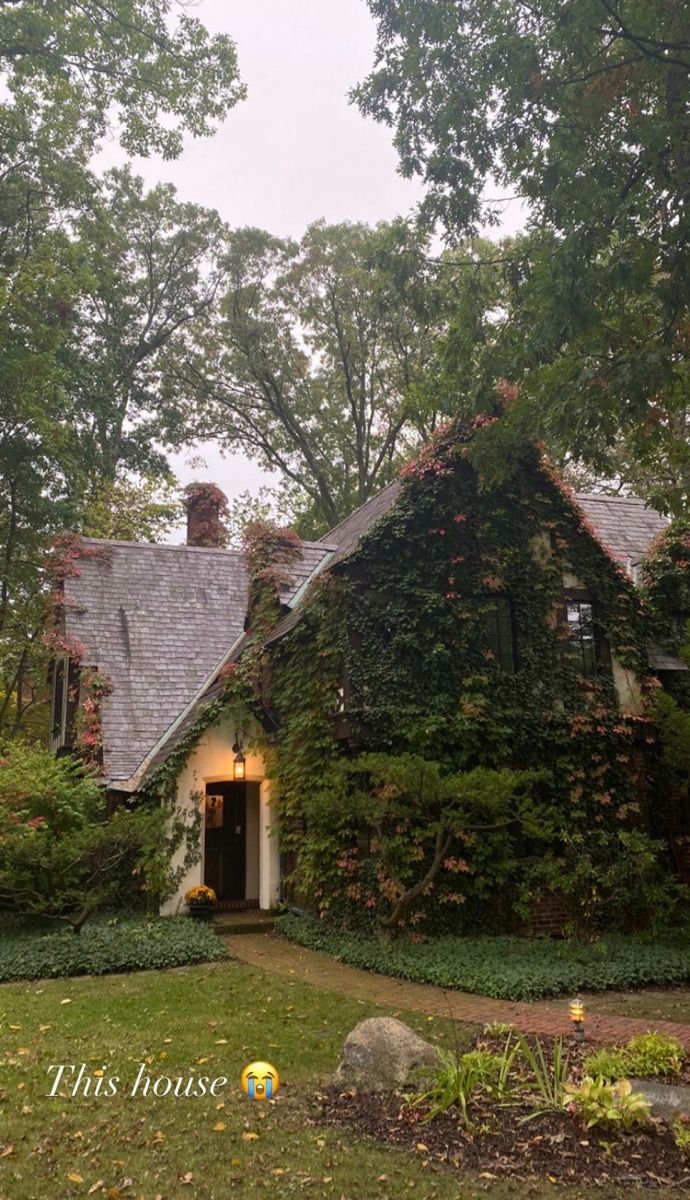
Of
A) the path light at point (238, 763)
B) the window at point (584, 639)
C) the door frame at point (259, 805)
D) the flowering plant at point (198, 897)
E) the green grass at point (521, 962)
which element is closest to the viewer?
the green grass at point (521, 962)

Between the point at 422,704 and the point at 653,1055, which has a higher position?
the point at 422,704

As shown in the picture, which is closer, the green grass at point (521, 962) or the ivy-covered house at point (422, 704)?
the green grass at point (521, 962)

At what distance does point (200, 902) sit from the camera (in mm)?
13688

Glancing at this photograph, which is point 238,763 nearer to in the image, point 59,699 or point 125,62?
point 59,699

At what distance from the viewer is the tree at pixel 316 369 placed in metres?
28.3

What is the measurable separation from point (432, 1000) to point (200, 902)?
6.03 meters

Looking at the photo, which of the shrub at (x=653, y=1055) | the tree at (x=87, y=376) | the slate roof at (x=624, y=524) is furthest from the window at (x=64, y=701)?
the shrub at (x=653, y=1055)

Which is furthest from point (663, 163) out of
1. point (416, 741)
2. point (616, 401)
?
point (416, 741)

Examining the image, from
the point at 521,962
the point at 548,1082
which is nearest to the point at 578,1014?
the point at 548,1082

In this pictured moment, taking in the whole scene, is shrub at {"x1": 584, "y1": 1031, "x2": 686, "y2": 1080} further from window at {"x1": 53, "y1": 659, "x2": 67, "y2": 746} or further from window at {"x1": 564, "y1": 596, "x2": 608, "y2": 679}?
window at {"x1": 53, "y1": 659, "x2": 67, "y2": 746}

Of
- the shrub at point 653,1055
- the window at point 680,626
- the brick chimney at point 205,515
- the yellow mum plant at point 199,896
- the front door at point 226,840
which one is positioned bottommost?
the shrub at point 653,1055

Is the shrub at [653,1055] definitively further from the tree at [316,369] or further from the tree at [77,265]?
the tree at [316,369]

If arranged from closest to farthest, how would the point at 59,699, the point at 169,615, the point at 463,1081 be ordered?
the point at 463,1081 < the point at 169,615 < the point at 59,699

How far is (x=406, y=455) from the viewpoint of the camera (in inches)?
1190
